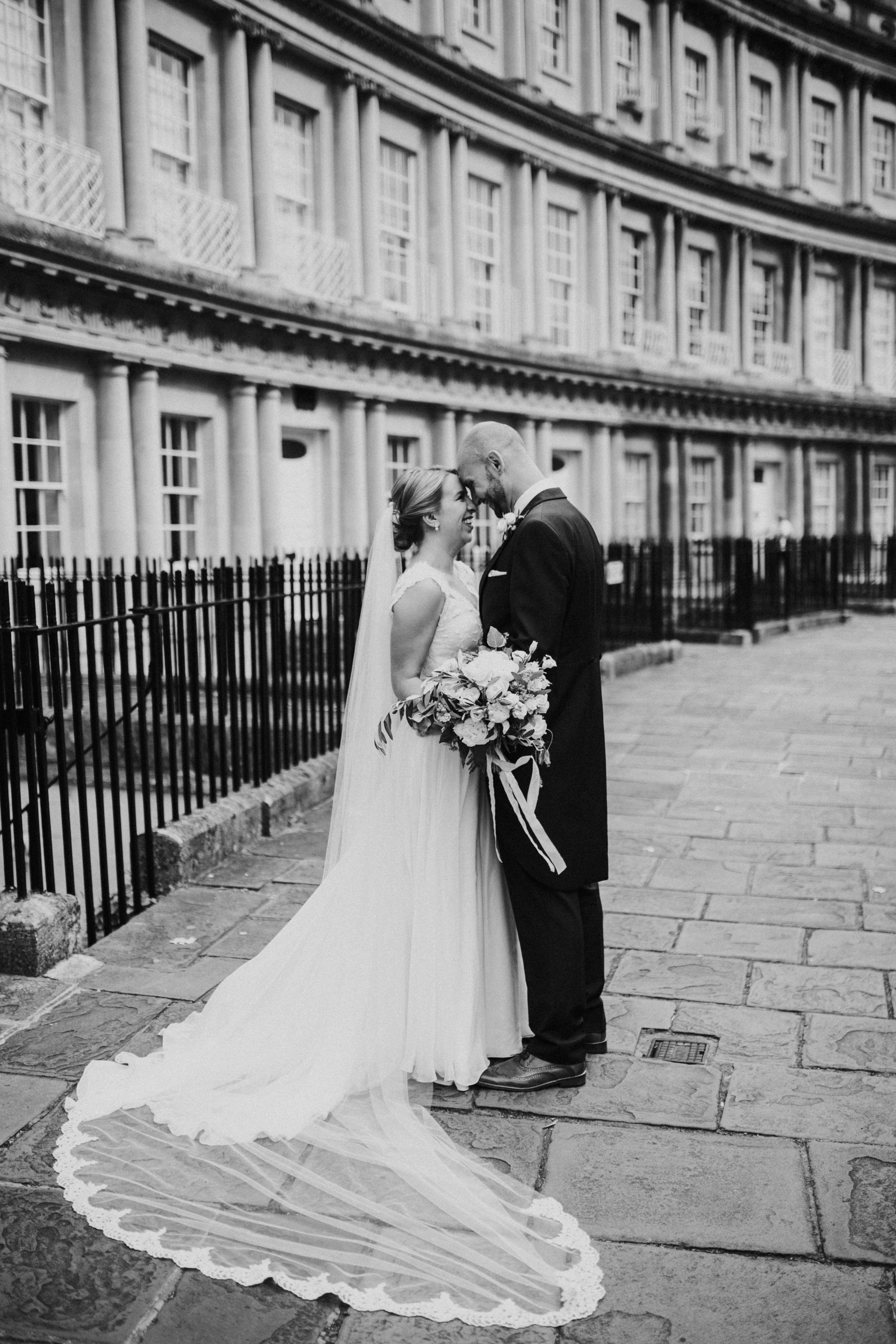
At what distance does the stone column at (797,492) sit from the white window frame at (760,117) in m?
6.68

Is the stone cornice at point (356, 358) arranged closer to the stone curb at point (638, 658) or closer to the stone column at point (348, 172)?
the stone column at point (348, 172)

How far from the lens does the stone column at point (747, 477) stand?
2808 centimetres

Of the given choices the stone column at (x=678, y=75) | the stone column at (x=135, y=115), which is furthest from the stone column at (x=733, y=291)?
the stone column at (x=135, y=115)

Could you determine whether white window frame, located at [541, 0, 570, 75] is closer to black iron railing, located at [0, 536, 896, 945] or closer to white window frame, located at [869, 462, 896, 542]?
white window frame, located at [869, 462, 896, 542]

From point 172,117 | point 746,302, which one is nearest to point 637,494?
point 746,302

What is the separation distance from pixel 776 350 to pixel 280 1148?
28.4m

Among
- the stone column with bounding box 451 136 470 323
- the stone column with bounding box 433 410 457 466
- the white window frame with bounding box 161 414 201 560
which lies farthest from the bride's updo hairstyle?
the stone column with bounding box 451 136 470 323

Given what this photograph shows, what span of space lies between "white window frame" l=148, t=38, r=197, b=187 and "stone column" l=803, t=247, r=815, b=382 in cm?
1823

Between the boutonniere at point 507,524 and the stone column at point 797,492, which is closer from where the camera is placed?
the boutonniere at point 507,524

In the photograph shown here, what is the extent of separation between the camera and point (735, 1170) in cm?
332

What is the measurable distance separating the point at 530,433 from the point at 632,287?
514 cm

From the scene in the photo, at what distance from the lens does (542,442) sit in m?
23.0

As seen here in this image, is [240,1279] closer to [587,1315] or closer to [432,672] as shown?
[587,1315]

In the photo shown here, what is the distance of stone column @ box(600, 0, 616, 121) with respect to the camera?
77.3 feet
